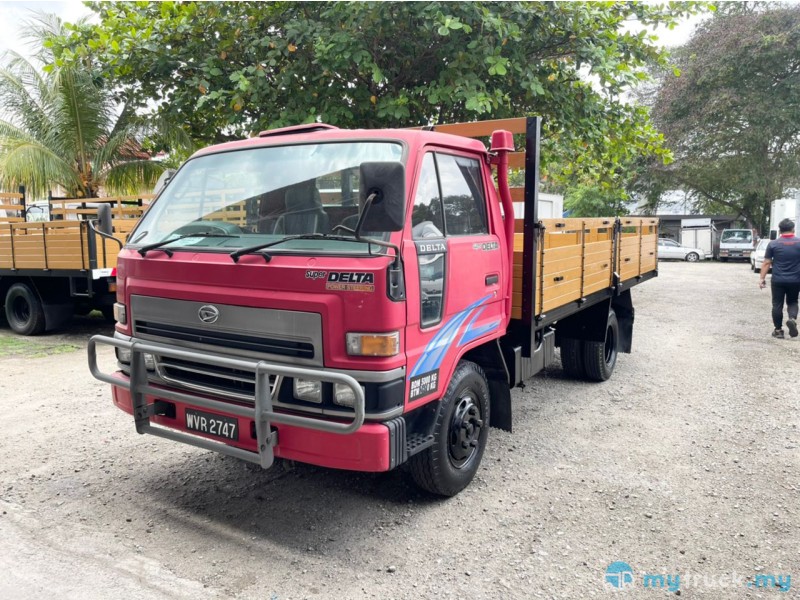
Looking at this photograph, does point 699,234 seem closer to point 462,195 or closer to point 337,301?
point 462,195

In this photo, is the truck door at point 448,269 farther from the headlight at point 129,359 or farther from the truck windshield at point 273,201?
the headlight at point 129,359

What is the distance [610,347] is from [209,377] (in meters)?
5.12

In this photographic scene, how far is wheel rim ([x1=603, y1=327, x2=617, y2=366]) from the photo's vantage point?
23.6ft

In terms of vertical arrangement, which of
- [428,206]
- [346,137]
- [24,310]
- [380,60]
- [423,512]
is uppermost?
[380,60]

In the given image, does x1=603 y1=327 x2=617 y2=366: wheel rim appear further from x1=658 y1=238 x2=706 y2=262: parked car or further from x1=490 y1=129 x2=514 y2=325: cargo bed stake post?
x1=658 y1=238 x2=706 y2=262: parked car

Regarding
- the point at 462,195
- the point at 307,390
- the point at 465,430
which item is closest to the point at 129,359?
the point at 307,390

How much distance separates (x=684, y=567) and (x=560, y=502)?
884 millimetres

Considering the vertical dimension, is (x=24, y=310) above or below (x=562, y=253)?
below

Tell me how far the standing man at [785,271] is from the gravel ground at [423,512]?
3.89 m

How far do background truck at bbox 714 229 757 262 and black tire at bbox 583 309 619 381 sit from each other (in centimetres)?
2588

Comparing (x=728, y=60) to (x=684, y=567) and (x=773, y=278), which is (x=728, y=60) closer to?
(x=773, y=278)

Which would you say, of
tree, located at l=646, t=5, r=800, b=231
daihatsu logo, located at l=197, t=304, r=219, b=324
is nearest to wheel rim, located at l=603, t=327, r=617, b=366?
daihatsu logo, located at l=197, t=304, r=219, b=324

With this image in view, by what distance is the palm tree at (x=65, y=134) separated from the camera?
11.9 metres

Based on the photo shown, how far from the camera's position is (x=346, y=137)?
374 cm
